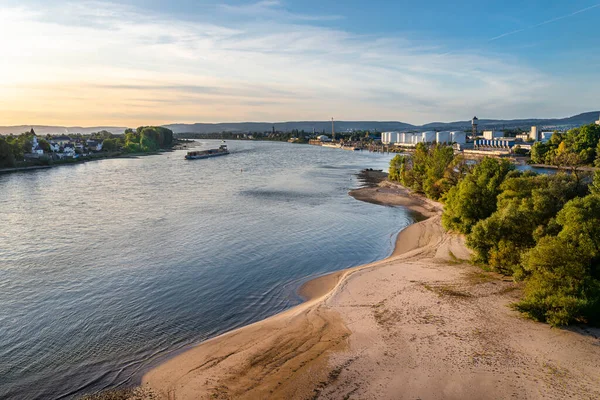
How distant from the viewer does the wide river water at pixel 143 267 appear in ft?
45.3

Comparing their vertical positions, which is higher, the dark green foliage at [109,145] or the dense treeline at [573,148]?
the dark green foliage at [109,145]

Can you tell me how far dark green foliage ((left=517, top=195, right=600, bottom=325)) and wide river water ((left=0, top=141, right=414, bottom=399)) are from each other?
9.37 m

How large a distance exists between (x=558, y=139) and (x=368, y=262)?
72.1 m

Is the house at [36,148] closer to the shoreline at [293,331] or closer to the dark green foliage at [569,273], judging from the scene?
the shoreline at [293,331]

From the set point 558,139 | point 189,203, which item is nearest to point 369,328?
point 189,203

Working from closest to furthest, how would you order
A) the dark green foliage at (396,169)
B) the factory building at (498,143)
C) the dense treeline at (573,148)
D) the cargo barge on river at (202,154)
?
1. the dark green foliage at (396,169)
2. the dense treeline at (573,148)
3. the cargo barge on river at (202,154)
4. the factory building at (498,143)

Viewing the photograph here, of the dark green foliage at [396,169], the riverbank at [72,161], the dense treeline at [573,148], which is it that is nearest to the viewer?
the dark green foliage at [396,169]

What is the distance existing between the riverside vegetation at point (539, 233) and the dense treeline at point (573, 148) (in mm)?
42391

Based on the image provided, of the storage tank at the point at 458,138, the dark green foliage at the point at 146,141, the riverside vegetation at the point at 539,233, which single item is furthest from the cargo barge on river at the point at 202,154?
the riverside vegetation at the point at 539,233

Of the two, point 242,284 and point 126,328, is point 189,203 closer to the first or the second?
point 242,284

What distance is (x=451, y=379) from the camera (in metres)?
11.2

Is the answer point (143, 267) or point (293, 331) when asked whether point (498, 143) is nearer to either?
point (143, 267)

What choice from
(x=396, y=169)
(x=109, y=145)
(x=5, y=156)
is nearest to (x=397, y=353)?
(x=396, y=169)

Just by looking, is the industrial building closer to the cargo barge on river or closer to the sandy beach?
the cargo barge on river
